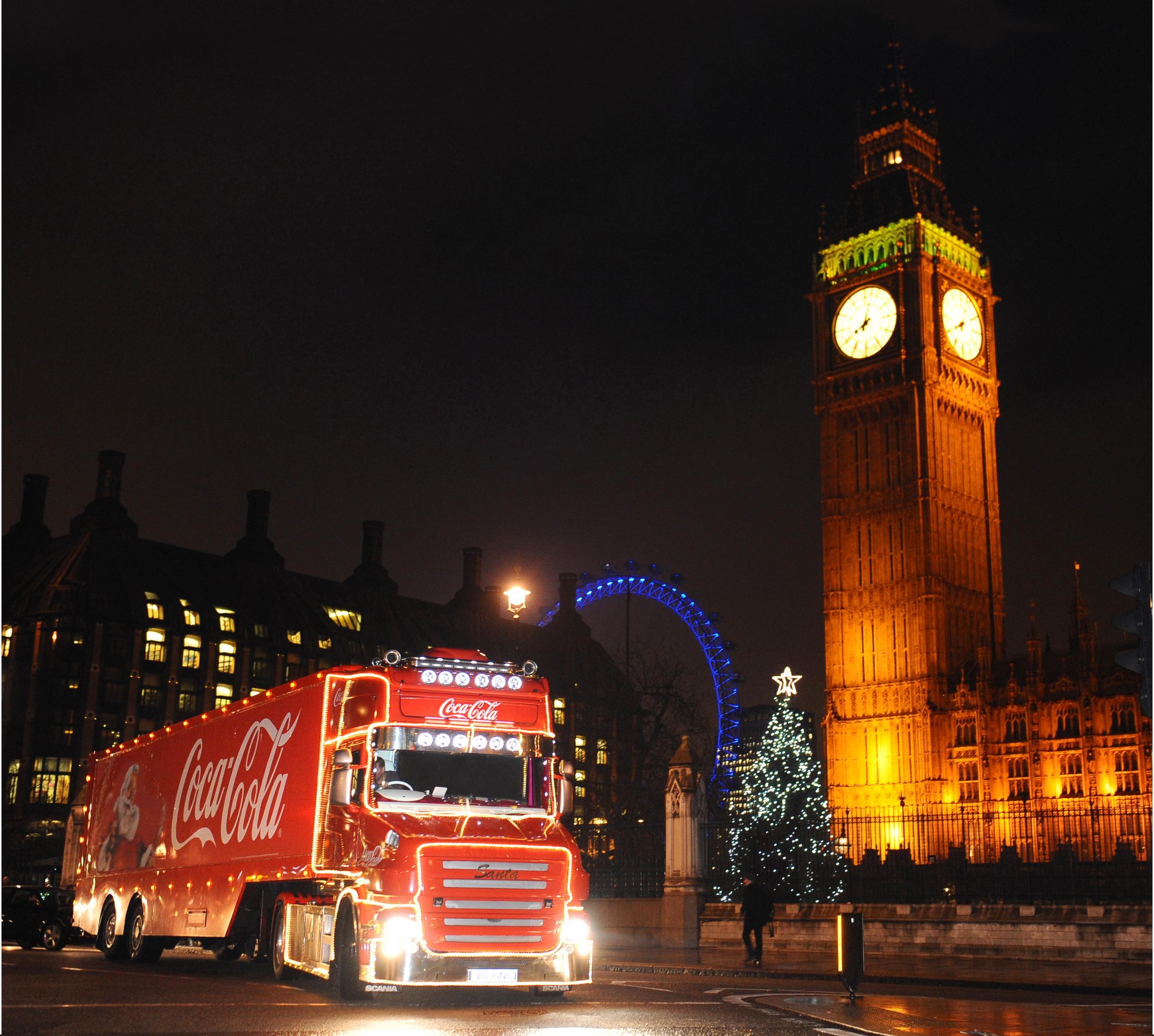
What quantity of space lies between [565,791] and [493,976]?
2213 mm

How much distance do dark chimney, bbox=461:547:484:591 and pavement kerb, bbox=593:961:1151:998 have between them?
10484 cm

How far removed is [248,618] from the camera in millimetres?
104938

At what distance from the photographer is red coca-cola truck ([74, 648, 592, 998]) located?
1420cm

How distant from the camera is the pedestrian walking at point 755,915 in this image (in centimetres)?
2272

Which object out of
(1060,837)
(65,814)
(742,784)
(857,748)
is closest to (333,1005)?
(742,784)

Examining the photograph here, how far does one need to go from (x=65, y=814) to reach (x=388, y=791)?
8071 cm

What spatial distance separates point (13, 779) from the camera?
88312 millimetres

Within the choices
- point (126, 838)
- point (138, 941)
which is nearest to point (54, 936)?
point (126, 838)

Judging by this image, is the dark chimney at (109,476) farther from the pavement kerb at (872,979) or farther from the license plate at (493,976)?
the license plate at (493,976)

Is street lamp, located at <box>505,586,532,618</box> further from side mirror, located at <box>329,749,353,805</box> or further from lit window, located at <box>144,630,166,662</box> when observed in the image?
lit window, located at <box>144,630,166,662</box>

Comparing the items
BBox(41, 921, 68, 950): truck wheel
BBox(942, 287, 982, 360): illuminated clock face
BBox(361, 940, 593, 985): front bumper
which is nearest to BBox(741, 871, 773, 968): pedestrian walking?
BBox(361, 940, 593, 985): front bumper

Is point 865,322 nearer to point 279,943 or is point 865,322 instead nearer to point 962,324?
Answer: point 962,324

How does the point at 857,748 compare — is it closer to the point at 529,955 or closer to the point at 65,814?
the point at 65,814

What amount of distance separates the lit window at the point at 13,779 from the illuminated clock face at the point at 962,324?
6504cm
